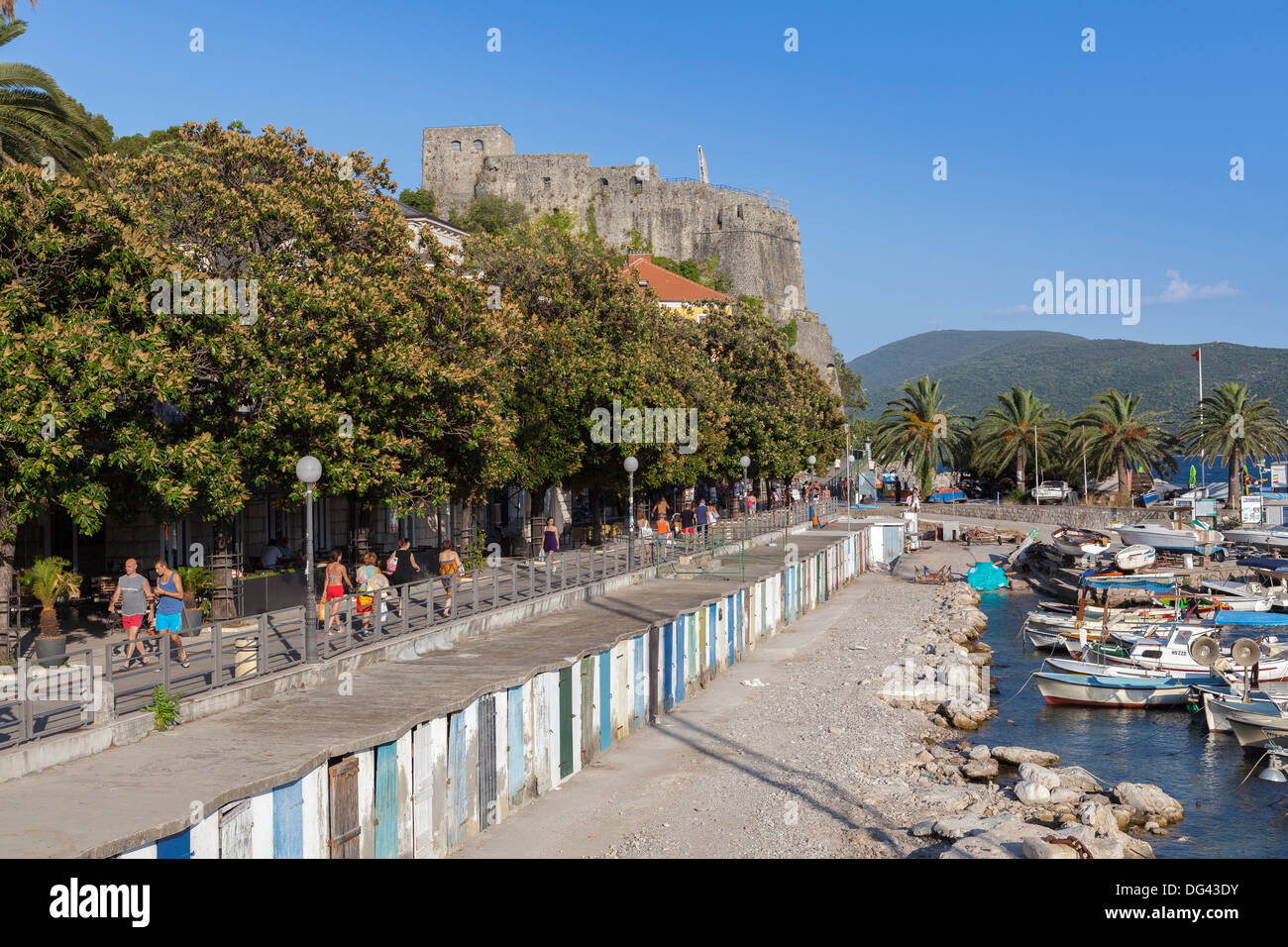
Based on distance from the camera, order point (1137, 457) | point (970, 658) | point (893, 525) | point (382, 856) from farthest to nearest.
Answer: point (1137, 457), point (893, 525), point (970, 658), point (382, 856)

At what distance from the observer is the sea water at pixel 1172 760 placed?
19.5 meters

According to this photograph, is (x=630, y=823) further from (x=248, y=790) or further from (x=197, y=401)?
(x=197, y=401)

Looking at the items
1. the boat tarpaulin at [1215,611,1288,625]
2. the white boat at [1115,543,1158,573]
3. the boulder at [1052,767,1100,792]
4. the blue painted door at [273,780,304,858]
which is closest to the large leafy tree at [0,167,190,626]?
the blue painted door at [273,780,304,858]

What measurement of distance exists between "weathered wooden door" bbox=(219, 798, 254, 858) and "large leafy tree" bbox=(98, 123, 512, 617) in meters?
10.3

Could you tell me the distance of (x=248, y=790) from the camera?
1049cm

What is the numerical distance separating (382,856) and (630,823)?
4.64m

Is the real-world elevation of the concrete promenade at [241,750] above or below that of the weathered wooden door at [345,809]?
above

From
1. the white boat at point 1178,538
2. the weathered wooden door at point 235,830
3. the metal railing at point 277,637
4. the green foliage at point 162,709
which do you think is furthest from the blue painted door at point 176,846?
the white boat at point 1178,538

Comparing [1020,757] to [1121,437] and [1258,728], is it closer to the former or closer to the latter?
[1258,728]

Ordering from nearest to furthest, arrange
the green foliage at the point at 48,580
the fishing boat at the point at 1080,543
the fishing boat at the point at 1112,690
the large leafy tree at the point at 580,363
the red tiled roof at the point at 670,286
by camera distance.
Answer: the green foliage at the point at 48,580, the fishing boat at the point at 1112,690, the large leafy tree at the point at 580,363, the fishing boat at the point at 1080,543, the red tiled roof at the point at 670,286

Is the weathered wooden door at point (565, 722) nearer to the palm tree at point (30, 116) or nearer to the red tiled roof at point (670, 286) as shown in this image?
the palm tree at point (30, 116)

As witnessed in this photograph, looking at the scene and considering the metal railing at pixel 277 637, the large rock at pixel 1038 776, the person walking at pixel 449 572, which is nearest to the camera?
the metal railing at pixel 277 637

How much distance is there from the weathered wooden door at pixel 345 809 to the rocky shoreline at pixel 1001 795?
8.26m
